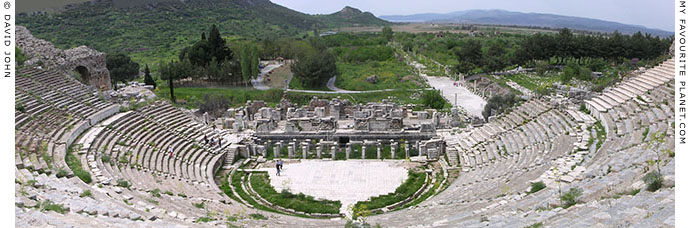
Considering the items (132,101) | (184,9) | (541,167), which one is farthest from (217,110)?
(184,9)

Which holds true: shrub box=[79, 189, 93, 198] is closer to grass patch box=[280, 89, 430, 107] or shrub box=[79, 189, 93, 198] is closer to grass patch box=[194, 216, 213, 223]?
grass patch box=[194, 216, 213, 223]

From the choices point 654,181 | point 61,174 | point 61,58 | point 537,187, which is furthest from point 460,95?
point 61,174

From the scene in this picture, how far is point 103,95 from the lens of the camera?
2652cm

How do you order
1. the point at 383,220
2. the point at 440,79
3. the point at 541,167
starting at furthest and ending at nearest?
the point at 440,79 < the point at 541,167 < the point at 383,220

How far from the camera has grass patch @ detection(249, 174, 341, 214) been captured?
19.4 meters

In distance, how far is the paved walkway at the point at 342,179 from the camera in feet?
69.7

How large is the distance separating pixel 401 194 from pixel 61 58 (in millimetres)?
22206

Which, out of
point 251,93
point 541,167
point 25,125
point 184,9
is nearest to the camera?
point 541,167

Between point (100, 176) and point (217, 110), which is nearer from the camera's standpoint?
point (100, 176)

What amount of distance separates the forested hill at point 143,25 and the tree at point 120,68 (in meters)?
17.4

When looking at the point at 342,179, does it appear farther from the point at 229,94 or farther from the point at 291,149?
the point at 229,94

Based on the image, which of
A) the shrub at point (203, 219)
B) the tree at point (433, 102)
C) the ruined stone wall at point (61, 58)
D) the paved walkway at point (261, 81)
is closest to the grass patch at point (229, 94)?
the paved walkway at point (261, 81)

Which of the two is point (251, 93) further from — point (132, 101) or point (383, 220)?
point (383, 220)

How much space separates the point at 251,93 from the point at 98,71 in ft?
52.8
